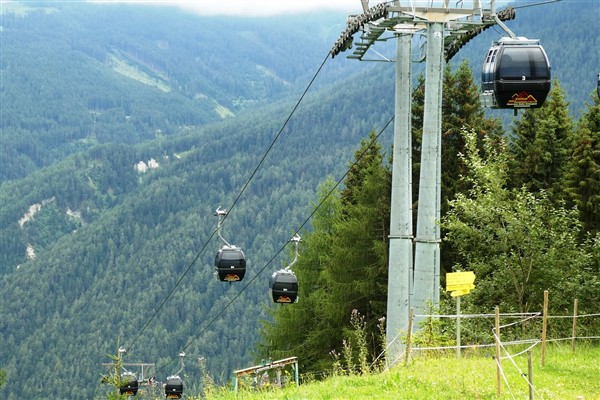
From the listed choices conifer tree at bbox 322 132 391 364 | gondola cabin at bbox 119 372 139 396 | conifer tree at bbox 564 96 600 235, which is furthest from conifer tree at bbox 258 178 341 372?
conifer tree at bbox 564 96 600 235

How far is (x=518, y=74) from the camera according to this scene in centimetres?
1333

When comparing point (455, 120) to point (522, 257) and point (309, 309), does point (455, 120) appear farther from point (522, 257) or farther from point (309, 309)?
point (522, 257)

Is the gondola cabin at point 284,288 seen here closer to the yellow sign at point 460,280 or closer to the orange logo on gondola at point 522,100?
the yellow sign at point 460,280

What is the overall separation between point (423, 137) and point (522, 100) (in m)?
7.31

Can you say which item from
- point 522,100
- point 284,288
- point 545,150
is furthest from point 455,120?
point 522,100

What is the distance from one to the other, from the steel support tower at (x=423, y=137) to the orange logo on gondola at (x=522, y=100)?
667 cm

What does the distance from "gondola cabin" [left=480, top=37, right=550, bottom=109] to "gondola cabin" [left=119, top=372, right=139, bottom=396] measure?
3468 centimetres

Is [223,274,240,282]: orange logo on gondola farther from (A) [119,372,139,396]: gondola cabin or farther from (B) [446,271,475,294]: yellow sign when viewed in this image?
(A) [119,372,139,396]: gondola cabin

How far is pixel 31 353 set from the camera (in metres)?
183

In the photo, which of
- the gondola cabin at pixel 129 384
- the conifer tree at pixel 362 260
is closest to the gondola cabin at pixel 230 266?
the conifer tree at pixel 362 260

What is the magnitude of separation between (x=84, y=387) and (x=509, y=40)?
15710 centimetres

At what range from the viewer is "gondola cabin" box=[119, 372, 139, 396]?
150ft

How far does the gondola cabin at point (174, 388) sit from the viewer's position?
4709 cm

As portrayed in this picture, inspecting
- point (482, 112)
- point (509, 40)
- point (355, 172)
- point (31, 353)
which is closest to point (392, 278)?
point (509, 40)
